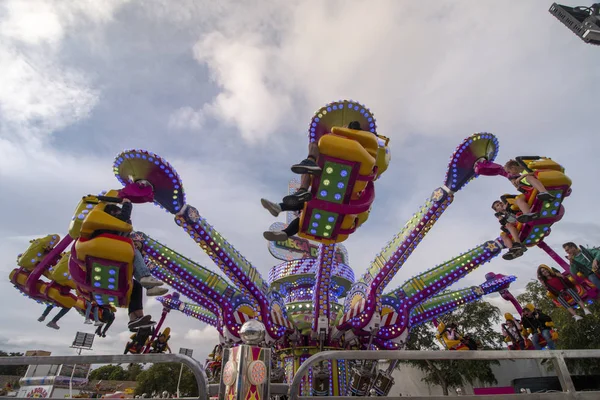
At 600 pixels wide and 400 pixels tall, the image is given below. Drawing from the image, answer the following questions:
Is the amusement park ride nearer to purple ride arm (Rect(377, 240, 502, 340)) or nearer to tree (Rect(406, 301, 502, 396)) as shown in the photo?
purple ride arm (Rect(377, 240, 502, 340))

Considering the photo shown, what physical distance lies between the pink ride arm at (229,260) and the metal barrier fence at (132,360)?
397cm

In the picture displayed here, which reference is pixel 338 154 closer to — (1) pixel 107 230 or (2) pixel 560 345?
(1) pixel 107 230

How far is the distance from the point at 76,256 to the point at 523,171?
19.4ft

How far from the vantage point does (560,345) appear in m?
16.8

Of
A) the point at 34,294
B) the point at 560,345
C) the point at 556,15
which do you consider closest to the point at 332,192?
the point at 34,294

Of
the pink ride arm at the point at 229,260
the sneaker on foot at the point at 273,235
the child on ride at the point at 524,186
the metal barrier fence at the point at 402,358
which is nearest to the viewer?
the metal barrier fence at the point at 402,358

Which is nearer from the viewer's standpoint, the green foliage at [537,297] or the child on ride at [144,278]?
the child on ride at [144,278]

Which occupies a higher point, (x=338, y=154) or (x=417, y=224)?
(x=417, y=224)

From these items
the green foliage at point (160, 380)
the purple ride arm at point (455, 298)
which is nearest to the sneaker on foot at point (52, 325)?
the purple ride arm at point (455, 298)

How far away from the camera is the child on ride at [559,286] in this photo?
5.61 meters

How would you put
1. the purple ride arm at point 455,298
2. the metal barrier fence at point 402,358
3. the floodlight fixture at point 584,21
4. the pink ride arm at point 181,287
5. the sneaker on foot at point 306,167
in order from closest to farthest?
the metal barrier fence at point 402,358 → the sneaker on foot at point 306,167 → the floodlight fixture at point 584,21 → the pink ride arm at point 181,287 → the purple ride arm at point 455,298

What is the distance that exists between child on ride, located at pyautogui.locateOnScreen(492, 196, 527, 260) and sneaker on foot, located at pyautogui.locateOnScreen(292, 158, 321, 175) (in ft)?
11.3

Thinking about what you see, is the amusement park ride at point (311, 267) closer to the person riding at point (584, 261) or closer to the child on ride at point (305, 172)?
the child on ride at point (305, 172)

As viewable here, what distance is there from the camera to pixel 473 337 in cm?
2098
